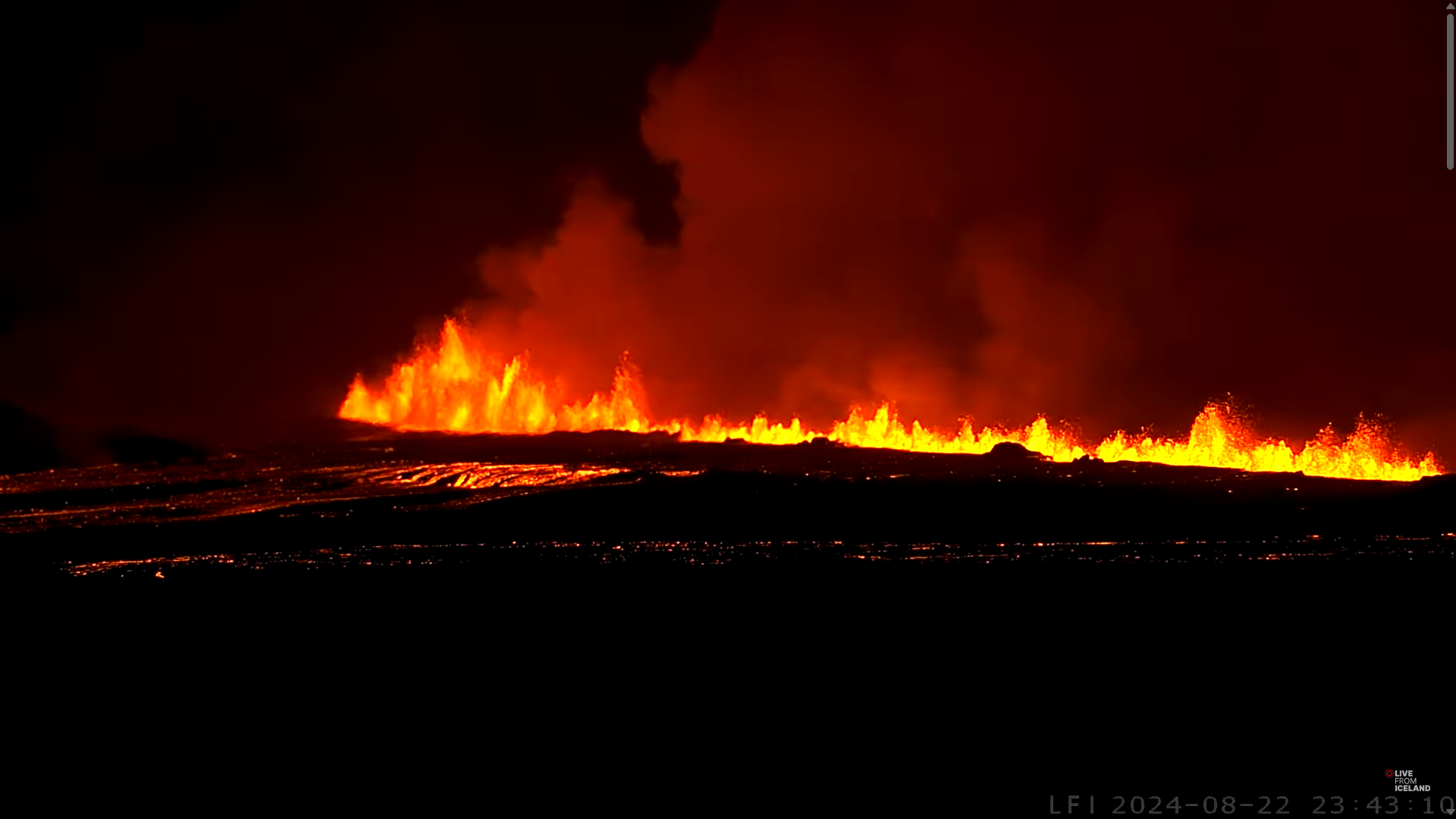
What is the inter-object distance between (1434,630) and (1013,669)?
963 cm

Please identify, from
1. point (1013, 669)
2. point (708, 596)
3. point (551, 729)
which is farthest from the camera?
point (708, 596)

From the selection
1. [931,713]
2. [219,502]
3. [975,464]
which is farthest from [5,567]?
[975,464]

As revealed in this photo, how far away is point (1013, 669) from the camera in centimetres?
1716

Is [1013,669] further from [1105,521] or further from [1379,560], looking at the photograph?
[1105,521]

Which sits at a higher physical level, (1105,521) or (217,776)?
(1105,521)

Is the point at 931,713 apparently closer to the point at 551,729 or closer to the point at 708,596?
the point at 551,729

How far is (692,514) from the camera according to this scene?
154ft

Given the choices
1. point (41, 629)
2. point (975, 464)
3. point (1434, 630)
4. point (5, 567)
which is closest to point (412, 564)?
point (41, 629)

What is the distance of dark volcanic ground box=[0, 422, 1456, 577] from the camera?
33.3 metres

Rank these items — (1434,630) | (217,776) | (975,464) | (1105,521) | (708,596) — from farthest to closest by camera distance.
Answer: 1. (975,464)
2. (1105,521)
3. (708,596)
4. (1434,630)
5. (217,776)

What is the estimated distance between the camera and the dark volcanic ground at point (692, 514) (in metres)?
33.3

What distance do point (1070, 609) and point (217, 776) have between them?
55.5ft

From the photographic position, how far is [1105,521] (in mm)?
42719

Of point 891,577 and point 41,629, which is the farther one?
point 891,577
